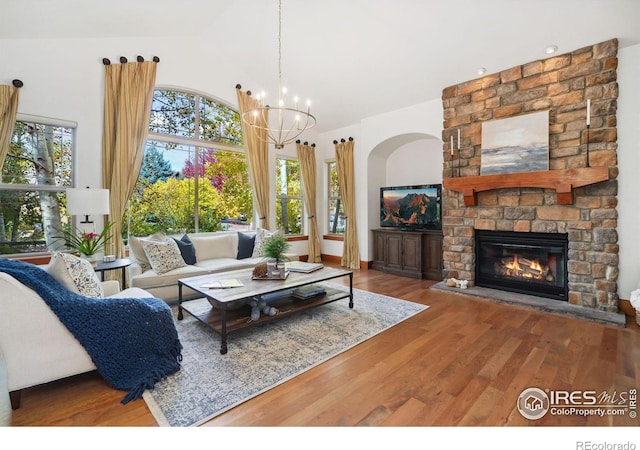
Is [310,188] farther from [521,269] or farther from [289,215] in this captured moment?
[521,269]

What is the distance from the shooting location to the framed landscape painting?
3.77 m

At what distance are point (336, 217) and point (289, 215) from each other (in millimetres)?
1072

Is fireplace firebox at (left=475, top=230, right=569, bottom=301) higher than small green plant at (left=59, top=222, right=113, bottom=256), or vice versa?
small green plant at (left=59, top=222, right=113, bottom=256)

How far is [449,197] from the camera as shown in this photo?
184 inches

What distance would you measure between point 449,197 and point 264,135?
3496 millimetres

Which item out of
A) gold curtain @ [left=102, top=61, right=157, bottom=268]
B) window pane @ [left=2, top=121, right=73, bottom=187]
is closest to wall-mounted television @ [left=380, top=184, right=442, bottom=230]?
gold curtain @ [left=102, top=61, right=157, bottom=268]

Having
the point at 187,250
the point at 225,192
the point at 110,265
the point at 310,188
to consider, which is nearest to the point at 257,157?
the point at 225,192

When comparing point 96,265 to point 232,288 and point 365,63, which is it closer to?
point 232,288

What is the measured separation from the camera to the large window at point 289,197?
6.63 meters

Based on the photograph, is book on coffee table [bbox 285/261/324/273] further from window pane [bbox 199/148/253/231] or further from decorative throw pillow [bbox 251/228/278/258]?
window pane [bbox 199/148/253/231]

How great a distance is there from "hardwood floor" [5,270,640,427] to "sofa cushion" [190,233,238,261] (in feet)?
8.07

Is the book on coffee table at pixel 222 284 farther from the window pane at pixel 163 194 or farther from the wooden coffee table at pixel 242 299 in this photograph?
the window pane at pixel 163 194

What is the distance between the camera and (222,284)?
2963mm
